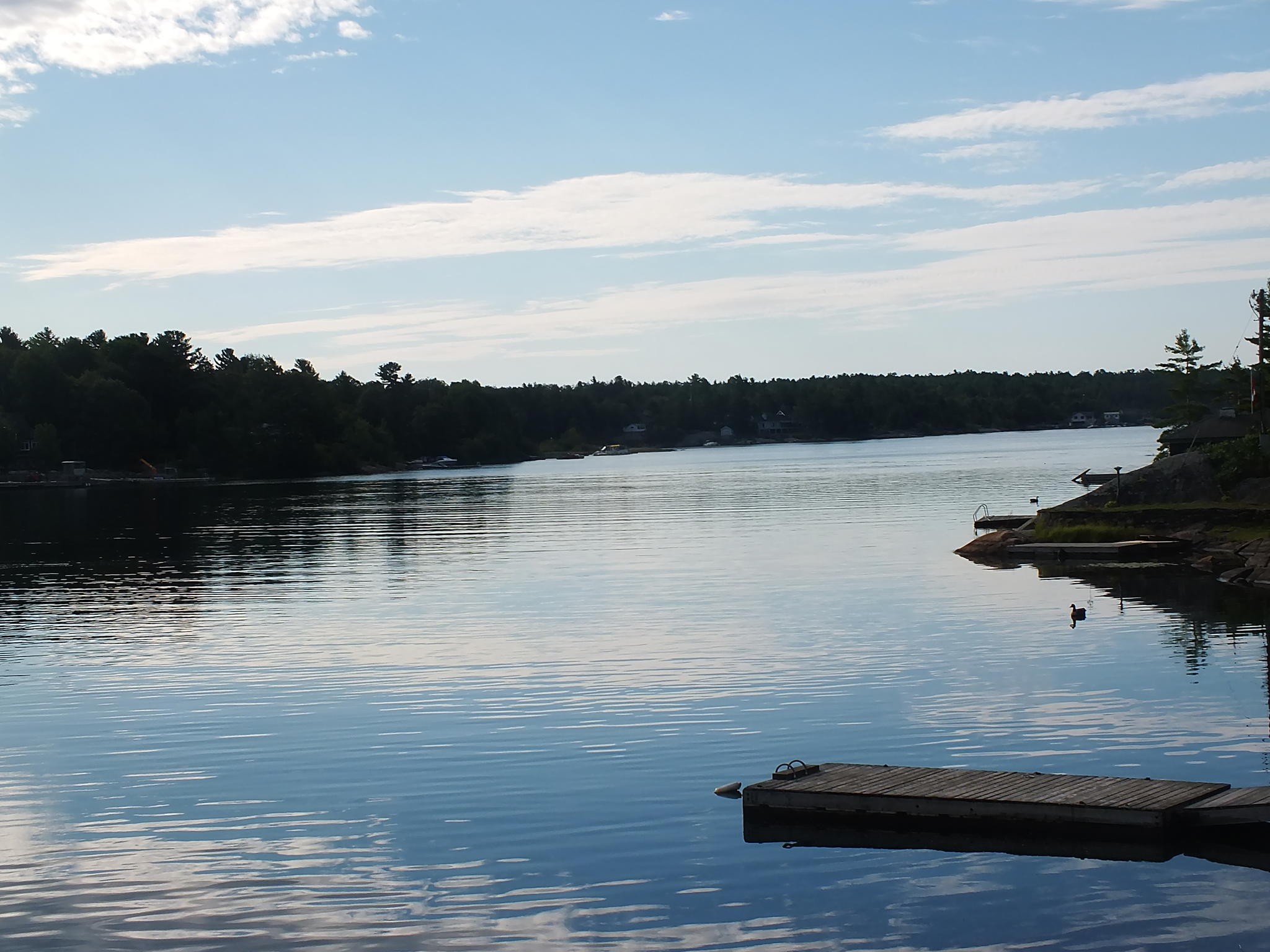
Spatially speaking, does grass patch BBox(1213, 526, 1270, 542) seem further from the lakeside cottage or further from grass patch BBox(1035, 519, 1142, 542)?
the lakeside cottage

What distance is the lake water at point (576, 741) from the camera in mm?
15344

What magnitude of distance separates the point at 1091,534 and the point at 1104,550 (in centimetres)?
243

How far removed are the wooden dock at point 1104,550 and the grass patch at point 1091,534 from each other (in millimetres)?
349

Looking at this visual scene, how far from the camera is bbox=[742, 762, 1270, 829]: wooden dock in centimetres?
1723

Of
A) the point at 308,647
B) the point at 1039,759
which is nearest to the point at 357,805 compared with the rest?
the point at 1039,759

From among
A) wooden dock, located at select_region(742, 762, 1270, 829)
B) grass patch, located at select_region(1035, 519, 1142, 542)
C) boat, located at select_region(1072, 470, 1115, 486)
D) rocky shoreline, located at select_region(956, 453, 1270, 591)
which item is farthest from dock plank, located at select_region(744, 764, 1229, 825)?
boat, located at select_region(1072, 470, 1115, 486)

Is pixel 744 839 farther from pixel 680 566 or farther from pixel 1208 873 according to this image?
pixel 680 566

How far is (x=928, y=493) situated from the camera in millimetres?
105562

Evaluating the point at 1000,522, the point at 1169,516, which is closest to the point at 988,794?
the point at 1169,516

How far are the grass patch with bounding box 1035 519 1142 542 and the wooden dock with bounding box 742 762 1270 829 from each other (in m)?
40.7

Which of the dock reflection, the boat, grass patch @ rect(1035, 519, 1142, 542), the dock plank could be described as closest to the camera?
the dock reflection

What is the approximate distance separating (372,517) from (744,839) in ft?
273

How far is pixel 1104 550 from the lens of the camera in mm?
55875

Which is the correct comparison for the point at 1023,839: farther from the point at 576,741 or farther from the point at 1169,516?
the point at 1169,516
